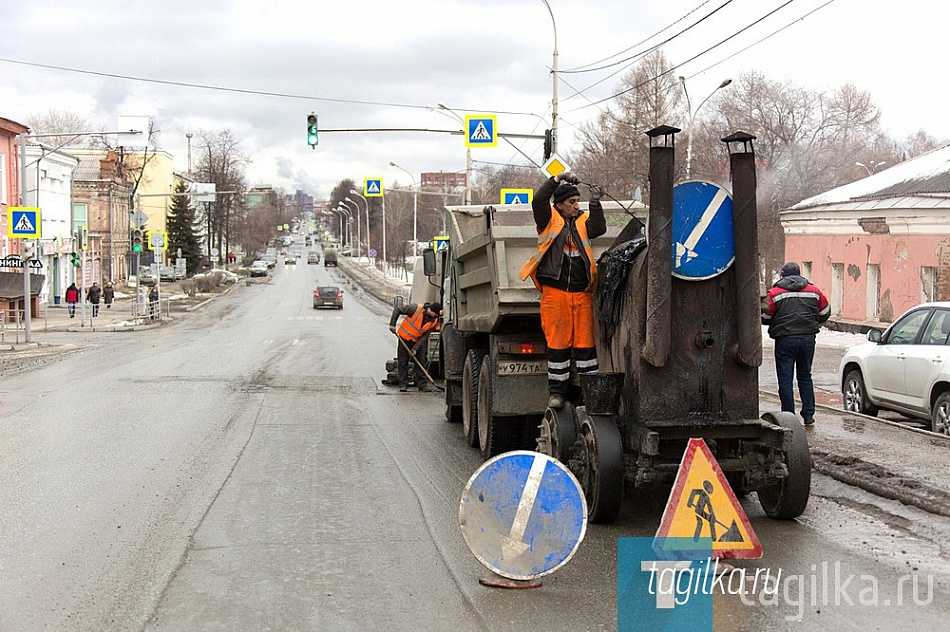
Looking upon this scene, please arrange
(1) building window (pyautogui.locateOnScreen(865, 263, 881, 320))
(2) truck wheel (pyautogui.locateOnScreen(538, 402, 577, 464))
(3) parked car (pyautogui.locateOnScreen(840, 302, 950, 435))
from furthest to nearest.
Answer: (1) building window (pyautogui.locateOnScreen(865, 263, 881, 320)), (3) parked car (pyautogui.locateOnScreen(840, 302, 950, 435)), (2) truck wheel (pyautogui.locateOnScreen(538, 402, 577, 464))

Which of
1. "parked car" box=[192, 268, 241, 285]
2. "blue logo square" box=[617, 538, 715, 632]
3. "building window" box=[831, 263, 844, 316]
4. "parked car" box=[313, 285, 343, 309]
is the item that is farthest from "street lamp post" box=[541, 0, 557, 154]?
"parked car" box=[192, 268, 241, 285]

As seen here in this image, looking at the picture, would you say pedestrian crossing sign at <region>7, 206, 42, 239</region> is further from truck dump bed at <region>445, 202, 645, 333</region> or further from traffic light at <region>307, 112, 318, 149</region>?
truck dump bed at <region>445, 202, 645, 333</region>

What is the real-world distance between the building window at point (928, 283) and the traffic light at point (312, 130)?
55.8 ft

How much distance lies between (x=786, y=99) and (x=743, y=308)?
48.3 meters

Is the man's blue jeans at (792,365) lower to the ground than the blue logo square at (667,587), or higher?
higher

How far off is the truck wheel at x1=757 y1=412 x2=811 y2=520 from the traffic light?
23.4m

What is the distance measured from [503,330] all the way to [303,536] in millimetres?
3351

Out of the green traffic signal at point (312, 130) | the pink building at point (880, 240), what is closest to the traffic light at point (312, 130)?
the green traffic signal at point (312, 130)

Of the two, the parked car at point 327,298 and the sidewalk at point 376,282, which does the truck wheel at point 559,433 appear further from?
the parked car at point 327,298

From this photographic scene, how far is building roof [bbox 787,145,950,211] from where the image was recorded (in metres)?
26.7

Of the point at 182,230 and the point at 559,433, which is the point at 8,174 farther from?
the point at 182,230

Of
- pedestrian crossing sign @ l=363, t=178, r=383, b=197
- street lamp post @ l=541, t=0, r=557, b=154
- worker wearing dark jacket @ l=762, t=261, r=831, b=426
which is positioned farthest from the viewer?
pedestrian crossing sign @ l=363, t=178, r=383, b=197

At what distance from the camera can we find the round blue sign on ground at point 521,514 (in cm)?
578

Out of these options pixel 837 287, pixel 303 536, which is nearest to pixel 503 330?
pixel 303 536
